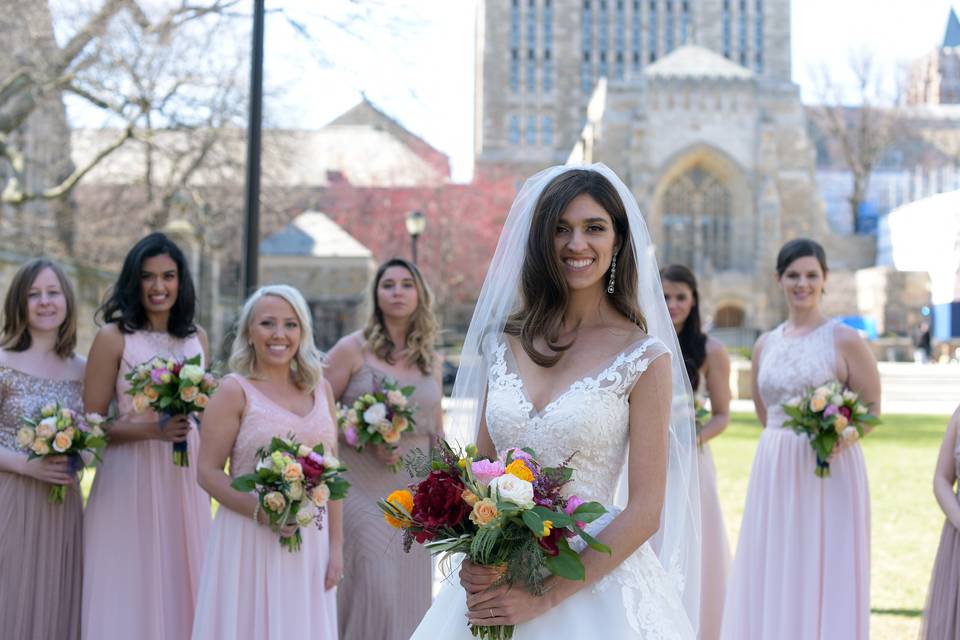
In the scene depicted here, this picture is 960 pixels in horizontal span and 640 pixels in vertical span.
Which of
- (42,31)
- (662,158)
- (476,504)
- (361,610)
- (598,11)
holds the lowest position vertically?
(361,610)

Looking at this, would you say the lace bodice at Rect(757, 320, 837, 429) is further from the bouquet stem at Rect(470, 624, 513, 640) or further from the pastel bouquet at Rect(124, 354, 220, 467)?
the bouquet stem at Rect(470, 624, 513, 640)

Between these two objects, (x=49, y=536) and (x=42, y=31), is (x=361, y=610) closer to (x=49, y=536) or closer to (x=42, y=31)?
(x=49, y=536)

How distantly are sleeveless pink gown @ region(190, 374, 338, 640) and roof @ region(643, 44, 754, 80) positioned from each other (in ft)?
199

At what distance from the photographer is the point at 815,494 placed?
5.59 metres

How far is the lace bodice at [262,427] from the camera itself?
15.1 feet

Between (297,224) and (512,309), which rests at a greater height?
(297,224)

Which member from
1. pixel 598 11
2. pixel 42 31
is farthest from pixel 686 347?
pixel 598 11

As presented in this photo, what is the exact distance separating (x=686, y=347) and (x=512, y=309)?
326 cm

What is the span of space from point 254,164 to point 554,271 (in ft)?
18.6

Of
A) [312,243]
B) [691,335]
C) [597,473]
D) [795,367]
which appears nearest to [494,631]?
[597,473]

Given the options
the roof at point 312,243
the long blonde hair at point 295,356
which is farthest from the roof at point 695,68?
the long blonde hair at point 295,356

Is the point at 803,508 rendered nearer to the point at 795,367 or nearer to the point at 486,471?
the point at 795,367

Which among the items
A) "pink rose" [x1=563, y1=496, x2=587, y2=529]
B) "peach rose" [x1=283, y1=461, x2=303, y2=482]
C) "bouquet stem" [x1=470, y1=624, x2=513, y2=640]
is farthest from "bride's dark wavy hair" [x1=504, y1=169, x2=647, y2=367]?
"peach rose" [x1=283, y1=461, x2=303, y2=482]

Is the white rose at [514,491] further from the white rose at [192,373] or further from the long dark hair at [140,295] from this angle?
the long dark hair at [140,295]
